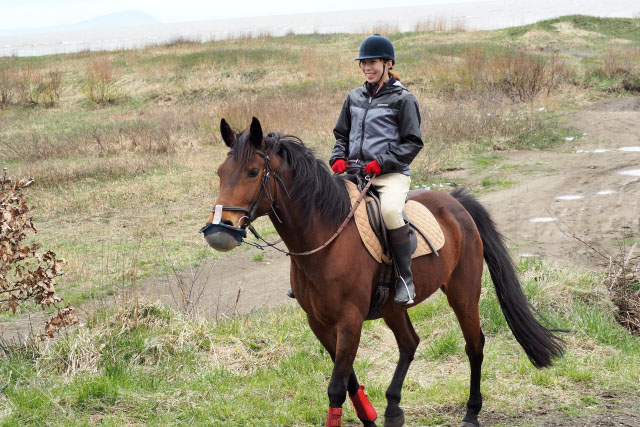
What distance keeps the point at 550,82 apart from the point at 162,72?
18606mm

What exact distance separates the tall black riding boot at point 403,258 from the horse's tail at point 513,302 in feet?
4.35

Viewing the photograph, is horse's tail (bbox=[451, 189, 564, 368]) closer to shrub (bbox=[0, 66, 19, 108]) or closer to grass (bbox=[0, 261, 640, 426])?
grass (bbox=[0, 261, 640, 426])

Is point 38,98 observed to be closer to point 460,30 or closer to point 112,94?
point 112,94

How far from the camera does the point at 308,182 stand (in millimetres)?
4043

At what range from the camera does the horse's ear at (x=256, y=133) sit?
12.1ft

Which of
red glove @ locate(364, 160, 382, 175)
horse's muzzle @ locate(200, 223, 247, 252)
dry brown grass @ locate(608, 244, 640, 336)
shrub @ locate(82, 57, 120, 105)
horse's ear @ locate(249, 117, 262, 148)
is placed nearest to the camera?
horse's muzzle @ locate(200, 223, 247, 252)

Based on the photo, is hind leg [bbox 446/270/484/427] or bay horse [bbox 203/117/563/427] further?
hind leg [bbox 446/270/484/427]

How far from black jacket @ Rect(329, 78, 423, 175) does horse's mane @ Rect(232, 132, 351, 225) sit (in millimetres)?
465

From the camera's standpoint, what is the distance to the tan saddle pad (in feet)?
14.0

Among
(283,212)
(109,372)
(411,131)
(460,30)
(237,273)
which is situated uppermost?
(460,30)

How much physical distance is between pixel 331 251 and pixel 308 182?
465 mm

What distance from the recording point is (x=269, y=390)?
521 cm

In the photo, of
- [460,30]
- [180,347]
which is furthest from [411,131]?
[460,30]

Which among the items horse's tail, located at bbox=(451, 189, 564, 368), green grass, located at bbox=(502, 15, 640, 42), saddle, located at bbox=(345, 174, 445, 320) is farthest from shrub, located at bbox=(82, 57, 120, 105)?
saddle, located at bbox=(345, 174, 445, 320)
